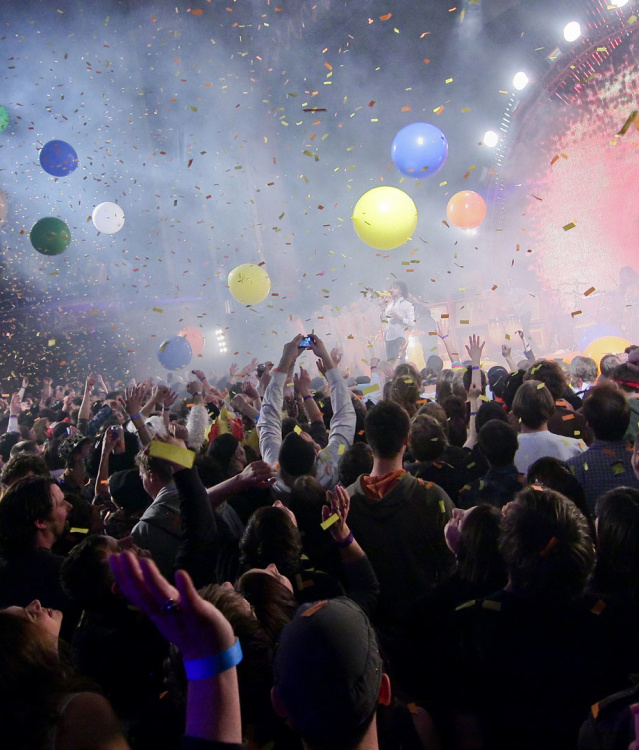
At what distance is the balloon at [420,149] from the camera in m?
6.89

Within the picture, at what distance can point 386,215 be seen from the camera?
5.77 metres

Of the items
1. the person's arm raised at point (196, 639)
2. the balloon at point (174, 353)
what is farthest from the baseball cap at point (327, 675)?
the balloon at point (174, 353)

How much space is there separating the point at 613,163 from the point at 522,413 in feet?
42.9

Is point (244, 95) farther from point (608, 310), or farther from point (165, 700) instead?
point (165, 700)

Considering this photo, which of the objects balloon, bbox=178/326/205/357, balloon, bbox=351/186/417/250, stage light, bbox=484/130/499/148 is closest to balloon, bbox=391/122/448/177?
balloon, bbox=351/186/417/250

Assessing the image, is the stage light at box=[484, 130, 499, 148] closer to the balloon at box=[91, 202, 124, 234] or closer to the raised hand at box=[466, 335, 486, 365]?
the balloon at box=[91, 202, 124, 234]

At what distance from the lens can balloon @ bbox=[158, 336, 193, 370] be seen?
26.5 ft

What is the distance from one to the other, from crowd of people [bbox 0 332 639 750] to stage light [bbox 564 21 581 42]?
13128mm

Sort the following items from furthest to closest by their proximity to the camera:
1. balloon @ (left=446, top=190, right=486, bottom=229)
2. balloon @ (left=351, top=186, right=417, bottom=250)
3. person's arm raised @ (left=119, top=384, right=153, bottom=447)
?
balloon @ (left=446, top=190, right=486, bottom=229) < balloon @ (left=351, top=186, right=417, bottom=250) < person's arm raised @ (left=119, top=384, right=153, bottom=447)

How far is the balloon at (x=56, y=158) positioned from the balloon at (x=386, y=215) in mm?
5411

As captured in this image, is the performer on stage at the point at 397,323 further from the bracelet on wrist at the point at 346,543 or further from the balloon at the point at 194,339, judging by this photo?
the bracelet on wrist at the point at 346,543

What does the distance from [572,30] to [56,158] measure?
1239 centimetres

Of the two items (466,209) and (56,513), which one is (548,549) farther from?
(466,209)

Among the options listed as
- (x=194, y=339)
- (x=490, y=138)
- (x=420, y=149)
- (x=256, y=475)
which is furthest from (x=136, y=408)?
Answer: (x=490, y=138)
